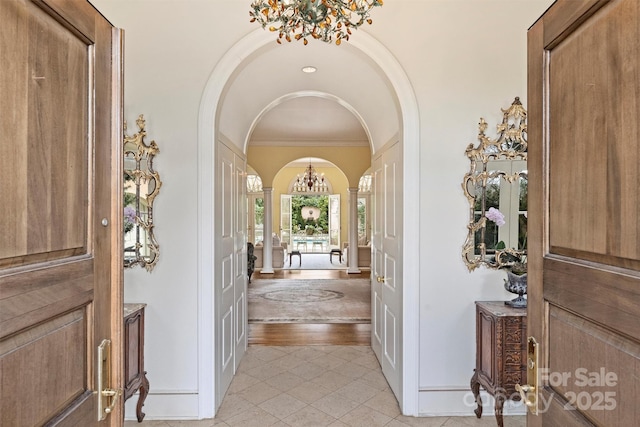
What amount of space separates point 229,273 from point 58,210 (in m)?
2.58

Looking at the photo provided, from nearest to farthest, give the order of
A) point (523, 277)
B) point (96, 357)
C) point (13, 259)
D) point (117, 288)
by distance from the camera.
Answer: point (13, 259)
point (96, 357)
point (117, 288)
point (523, 277)

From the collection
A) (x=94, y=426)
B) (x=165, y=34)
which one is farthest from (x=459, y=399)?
(x=165, y=34)

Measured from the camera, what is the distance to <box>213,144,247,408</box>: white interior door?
305 centimetres

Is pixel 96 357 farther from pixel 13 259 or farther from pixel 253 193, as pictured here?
pixel 253 193

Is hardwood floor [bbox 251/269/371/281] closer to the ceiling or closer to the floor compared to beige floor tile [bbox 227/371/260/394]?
closer to the ceiling

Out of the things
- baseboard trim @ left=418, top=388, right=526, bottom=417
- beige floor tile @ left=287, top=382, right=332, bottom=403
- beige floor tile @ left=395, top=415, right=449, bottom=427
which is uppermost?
baseboard trim @ left=418, top=388, right=526, bottom=417

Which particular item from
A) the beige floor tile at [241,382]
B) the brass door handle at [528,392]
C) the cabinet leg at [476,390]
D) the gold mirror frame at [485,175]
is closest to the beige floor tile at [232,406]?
the beige floor tile at [241,382]

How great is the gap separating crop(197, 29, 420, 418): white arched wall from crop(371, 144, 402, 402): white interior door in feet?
0.38

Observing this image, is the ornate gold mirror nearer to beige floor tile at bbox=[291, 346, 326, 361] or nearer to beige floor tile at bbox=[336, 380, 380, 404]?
beige floor tile at bbox=[336, 380, 380, 404]

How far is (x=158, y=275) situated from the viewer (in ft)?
9.43

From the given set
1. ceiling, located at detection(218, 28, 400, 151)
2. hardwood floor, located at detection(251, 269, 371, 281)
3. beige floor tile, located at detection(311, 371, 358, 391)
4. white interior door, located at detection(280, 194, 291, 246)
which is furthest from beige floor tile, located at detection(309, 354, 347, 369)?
white interior door, located at detection(280, 194, 291, 246)

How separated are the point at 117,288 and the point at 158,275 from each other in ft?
5.89

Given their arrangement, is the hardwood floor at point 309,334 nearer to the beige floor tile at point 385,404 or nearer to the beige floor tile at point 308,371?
the beige floor tile at point 308,371

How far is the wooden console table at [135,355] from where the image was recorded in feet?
8.04
